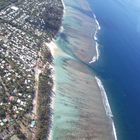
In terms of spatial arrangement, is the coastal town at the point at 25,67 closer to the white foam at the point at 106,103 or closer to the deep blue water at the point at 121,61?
the white foam at the point at 106,103

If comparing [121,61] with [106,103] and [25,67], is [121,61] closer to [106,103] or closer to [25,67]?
[106,103]

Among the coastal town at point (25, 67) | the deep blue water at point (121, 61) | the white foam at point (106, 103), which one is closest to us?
the coastal town at point (25, 67)

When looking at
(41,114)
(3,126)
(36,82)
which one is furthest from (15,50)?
(3,126)

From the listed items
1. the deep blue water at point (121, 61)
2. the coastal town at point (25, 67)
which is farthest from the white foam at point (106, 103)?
the coastal town at point (25, 67)

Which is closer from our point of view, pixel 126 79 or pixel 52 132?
pixel 52 132

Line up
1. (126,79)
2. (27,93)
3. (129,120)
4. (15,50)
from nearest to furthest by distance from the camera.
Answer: (27,93) < (129,120) < (15,50) < (126,79)

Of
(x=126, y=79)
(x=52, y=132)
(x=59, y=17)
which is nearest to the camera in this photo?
(x=52, y=132)

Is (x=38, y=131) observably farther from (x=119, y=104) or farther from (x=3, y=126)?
(x=119, y=104)
